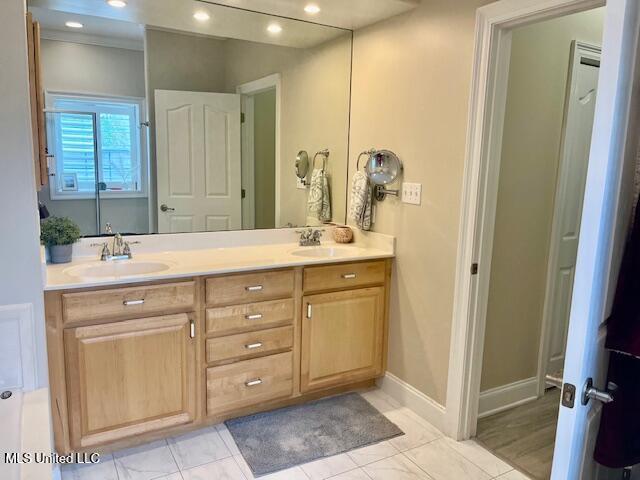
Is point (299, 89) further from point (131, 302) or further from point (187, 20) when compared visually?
point (131, 302)

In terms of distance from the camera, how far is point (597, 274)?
3.08ft

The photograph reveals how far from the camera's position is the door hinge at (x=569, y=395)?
3.18 feet

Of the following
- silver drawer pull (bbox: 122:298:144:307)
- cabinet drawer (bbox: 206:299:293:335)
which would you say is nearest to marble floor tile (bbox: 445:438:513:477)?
cabinet drawer (bbox: 206:299:293:335)

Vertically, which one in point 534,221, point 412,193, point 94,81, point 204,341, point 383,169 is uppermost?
point 94,81

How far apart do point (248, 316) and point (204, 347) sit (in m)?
0.25

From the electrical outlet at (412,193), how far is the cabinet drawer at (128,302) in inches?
48.2

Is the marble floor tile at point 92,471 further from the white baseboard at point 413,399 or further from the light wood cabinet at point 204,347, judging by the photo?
the white baseboard at point 413,399

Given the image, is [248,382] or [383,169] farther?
[383,169]

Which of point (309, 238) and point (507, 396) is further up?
point (309, 238)

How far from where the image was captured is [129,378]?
83.4 inches

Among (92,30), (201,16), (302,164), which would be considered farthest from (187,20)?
(302,164)

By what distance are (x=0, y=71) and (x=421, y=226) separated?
1937 mm

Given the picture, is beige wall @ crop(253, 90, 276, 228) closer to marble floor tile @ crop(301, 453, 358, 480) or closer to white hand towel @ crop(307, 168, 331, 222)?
white hand towel @ crop(307, 168, 331, 222)

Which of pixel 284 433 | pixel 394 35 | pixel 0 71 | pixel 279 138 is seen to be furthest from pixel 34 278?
pixel 394 35
